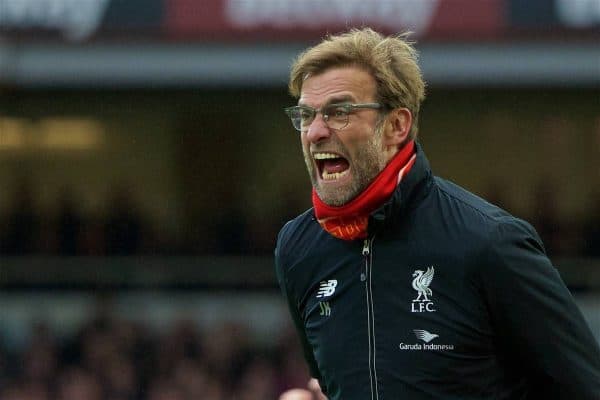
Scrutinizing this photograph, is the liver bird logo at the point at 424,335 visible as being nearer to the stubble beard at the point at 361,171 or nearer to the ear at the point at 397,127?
the stubble beard at the point at 361,171

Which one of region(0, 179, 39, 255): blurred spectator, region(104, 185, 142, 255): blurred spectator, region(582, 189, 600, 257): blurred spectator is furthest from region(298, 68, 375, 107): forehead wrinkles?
region(0, 179, 39, 255): blurred spectator

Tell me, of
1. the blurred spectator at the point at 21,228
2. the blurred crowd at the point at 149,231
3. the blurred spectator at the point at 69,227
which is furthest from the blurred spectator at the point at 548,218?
the blurred spectator at the point at 21,228

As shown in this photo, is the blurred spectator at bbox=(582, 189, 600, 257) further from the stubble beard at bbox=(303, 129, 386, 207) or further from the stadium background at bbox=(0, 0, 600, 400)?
the stubble beard at bbox=(303, 129, 386, 207)

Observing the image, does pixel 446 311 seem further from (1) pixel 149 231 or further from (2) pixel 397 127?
(1) pixel 149 231

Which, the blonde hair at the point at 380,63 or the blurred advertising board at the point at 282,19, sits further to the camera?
the blurred advertising board at the point at 282,19

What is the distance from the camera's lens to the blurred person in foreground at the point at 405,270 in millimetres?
3033

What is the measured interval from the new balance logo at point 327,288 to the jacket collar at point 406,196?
0.16 m

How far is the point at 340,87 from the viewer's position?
3191 mm

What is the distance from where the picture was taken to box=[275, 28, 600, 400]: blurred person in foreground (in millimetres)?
3033

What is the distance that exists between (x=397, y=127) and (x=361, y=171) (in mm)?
159

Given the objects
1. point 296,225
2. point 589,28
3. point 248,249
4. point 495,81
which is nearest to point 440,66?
point 495,81

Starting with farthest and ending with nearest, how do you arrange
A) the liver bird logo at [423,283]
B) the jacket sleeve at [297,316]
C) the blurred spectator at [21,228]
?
1. the blurred spectator at [21,228]
2. the jacket sleeve at [297,316]
3. the liver bird logo at [423,283]

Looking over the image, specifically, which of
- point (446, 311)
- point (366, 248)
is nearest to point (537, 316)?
point (446, 311)

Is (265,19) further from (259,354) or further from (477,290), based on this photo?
(477,290)
